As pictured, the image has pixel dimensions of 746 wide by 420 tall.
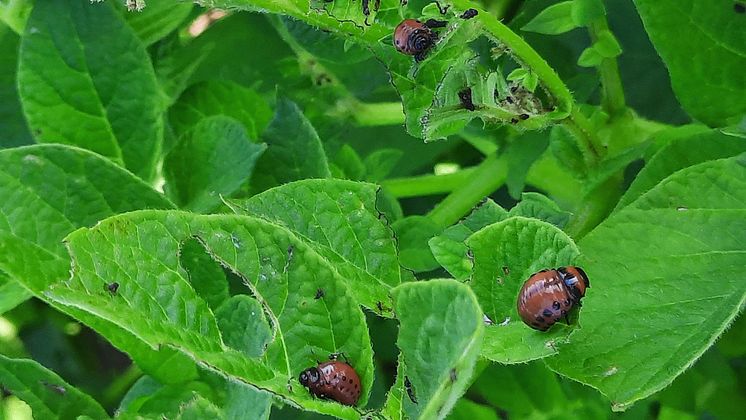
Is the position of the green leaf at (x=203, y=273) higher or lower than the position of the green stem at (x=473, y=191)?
higher

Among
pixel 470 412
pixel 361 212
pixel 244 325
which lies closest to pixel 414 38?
pixel 361 212

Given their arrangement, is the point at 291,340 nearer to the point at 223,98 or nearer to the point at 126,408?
the point at 126,408

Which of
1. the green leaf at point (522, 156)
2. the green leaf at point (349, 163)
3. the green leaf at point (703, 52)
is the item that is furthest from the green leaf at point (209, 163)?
the green leaf at point (703, 52)

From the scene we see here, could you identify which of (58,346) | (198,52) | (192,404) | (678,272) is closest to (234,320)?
(192,404)

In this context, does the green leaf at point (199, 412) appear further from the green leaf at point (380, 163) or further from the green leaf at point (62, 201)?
the green leaf at point (380, 163)

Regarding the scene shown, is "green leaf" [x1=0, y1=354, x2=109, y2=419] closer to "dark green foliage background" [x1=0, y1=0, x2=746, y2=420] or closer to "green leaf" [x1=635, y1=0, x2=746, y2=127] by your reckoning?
"dark green foliage background" [x1=0, y1=0, x2=746, y2=420]

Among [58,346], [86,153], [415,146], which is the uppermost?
[86,153]
